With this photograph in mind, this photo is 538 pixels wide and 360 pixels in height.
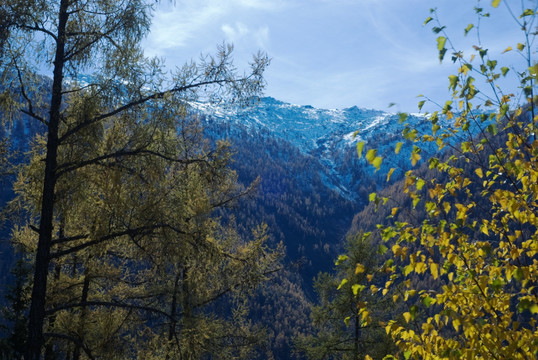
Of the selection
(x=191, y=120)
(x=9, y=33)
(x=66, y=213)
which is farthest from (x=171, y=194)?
(x=191, y=120)

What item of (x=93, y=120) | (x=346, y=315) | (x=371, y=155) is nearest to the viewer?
(x=371, y=155)

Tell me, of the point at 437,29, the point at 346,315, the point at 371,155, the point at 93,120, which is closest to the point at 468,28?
the point at 437,29

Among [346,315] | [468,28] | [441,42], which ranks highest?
[468,28]

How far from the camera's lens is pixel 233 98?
18.5ft

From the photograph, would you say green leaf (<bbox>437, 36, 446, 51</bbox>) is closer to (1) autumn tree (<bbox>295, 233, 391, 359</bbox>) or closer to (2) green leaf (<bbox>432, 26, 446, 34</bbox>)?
(2) green leaf (<bbox>432, 26, 446, 34</bbox>)

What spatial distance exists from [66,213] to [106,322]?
11.3ft

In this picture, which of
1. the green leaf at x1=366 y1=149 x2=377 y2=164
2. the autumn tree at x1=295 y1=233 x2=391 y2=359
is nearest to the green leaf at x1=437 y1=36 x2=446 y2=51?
the green leaf at x1=366 y1=149 x2=377 y2=164

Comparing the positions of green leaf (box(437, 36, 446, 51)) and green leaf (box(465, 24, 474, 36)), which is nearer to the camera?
green leaf (box(437, 36, 446, 51))

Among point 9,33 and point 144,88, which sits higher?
point 9,33

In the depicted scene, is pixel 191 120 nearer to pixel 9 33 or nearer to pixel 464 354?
pixel 9 33

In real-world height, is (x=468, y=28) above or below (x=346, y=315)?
above

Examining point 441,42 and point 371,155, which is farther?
point 441,42

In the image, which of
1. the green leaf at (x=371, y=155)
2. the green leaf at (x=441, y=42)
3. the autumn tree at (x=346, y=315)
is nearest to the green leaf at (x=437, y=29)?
the green leaf at (x=441, y=42)

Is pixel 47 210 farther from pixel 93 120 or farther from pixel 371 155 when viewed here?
pixel 371 155
